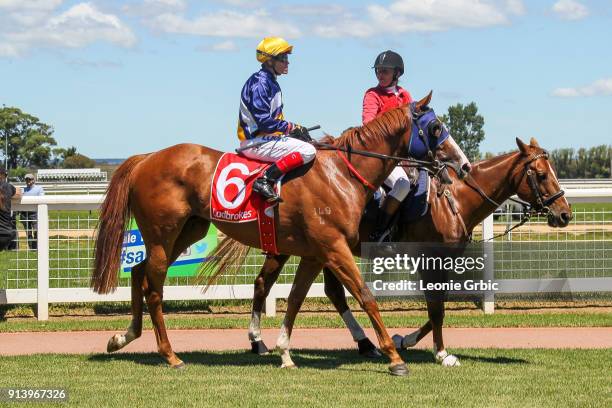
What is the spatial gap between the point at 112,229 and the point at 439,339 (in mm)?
2965

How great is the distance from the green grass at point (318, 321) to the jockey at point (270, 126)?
3279 mm

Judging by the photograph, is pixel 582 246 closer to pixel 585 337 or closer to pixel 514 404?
pixel 585 337

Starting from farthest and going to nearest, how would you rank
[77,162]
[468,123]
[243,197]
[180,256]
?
[77,162] < [468,123] < [180,256] < [243,197]

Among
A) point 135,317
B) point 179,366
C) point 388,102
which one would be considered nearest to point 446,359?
point 179,366

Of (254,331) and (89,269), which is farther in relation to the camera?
(89,269)

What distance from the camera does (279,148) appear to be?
25.4ft

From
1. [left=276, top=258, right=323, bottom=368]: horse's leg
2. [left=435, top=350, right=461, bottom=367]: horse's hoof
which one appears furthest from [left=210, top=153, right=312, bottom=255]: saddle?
[left=435, top=350, right=461, bottom=367]: horse's hoof

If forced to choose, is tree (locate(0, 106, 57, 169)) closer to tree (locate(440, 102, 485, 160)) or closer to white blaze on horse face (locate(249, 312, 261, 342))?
A: tree (locate(440, 102, 485, 160))

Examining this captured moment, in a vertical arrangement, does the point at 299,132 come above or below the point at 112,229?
above

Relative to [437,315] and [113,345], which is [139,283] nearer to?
[113,345]

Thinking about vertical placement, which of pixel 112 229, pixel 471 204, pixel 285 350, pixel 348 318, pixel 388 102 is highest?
pixel 388 102

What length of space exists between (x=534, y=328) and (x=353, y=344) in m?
2.28

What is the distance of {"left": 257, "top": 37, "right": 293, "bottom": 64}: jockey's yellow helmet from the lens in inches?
309

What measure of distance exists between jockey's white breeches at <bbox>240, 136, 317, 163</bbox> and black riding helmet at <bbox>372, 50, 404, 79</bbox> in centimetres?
122
